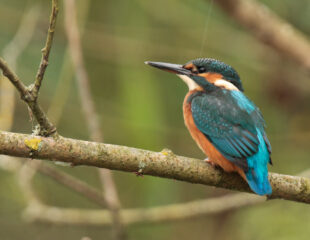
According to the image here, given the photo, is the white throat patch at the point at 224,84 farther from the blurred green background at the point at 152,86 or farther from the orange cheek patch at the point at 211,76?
the blurred green background at the point at 152,86

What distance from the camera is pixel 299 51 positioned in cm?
418

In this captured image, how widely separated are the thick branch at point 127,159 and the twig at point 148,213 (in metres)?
0.98

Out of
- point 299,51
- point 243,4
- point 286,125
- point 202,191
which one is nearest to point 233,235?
point 202,191

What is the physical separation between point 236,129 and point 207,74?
1.69 ft

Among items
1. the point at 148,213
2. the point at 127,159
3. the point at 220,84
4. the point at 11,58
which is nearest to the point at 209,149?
the point at 220,84

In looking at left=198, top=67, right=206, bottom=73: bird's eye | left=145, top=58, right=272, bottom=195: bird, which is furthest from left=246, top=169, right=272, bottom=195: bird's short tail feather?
left=198, top=67, right=206, bottom=73: bird's eye

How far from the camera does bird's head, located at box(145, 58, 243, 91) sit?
318 centimetres

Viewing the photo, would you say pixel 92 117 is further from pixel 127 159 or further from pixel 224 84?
pixel 127 159

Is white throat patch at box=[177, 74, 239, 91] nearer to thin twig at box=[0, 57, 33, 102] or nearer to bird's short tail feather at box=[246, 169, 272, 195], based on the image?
bird's short tail feather at box=[246, 169, 272, 195]

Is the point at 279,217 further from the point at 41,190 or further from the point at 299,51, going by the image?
the point at 41,190

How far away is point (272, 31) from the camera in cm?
416

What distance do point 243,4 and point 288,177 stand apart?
1.90 m

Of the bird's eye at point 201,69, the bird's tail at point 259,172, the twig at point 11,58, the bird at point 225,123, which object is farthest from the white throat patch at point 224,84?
the twig at point 11,58

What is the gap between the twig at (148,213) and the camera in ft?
11.7
